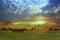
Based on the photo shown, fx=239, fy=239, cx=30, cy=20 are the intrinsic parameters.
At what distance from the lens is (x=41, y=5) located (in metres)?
3.85

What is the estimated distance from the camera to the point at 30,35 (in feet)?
12.4

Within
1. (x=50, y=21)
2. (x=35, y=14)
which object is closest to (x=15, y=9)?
(x=35, y=14)

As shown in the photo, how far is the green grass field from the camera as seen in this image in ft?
12.3

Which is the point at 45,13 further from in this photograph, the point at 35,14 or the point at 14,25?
the point at 14,25

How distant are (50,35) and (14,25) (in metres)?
Answer: 0.59

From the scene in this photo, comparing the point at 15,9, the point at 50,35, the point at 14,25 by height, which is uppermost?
the point at 15,9

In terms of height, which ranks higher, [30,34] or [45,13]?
[45,13]

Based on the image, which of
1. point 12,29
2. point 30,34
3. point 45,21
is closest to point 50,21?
point 45,21

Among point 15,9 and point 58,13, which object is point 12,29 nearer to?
point 15,9

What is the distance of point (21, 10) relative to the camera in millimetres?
3846

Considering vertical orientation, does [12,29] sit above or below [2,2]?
below

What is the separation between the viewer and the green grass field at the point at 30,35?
3.76 metres

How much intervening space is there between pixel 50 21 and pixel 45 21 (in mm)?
80

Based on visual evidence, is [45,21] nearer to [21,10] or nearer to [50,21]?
[50,21]
